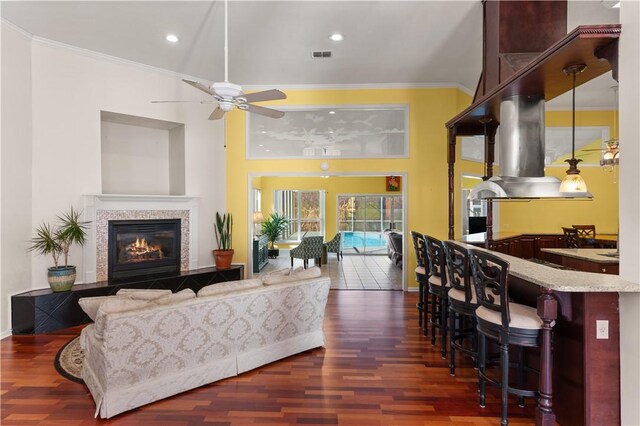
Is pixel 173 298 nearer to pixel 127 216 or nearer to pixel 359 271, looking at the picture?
pixel 127 216

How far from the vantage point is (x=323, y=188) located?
12195mm

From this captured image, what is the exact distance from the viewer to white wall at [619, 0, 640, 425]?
206 centimetres

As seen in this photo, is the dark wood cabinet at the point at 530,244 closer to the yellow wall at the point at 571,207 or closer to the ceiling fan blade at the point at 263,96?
the yellow wall at the point at 571,207

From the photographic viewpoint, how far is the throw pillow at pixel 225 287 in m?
2.97

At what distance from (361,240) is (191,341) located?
9807 mm

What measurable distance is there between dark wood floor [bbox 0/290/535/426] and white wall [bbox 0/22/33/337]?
2.67 feet

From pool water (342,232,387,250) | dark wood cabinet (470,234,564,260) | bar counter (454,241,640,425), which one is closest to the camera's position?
bar counter (454,241,640,425)

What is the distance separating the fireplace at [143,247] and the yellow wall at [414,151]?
148 cm

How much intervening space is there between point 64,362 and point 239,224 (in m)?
3.57

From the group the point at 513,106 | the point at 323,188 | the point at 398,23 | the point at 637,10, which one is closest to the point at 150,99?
the point at 398,23

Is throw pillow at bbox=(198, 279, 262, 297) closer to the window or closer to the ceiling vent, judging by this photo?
the ceiling vent

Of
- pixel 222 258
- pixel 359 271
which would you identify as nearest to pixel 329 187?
pixel 359 271

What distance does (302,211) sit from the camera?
1260 centimetres

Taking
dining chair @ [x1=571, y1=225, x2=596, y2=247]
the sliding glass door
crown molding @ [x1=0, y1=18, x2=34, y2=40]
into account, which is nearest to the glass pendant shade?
dining chair @ [x1=571, y1=225, x2=596, y2=247]
